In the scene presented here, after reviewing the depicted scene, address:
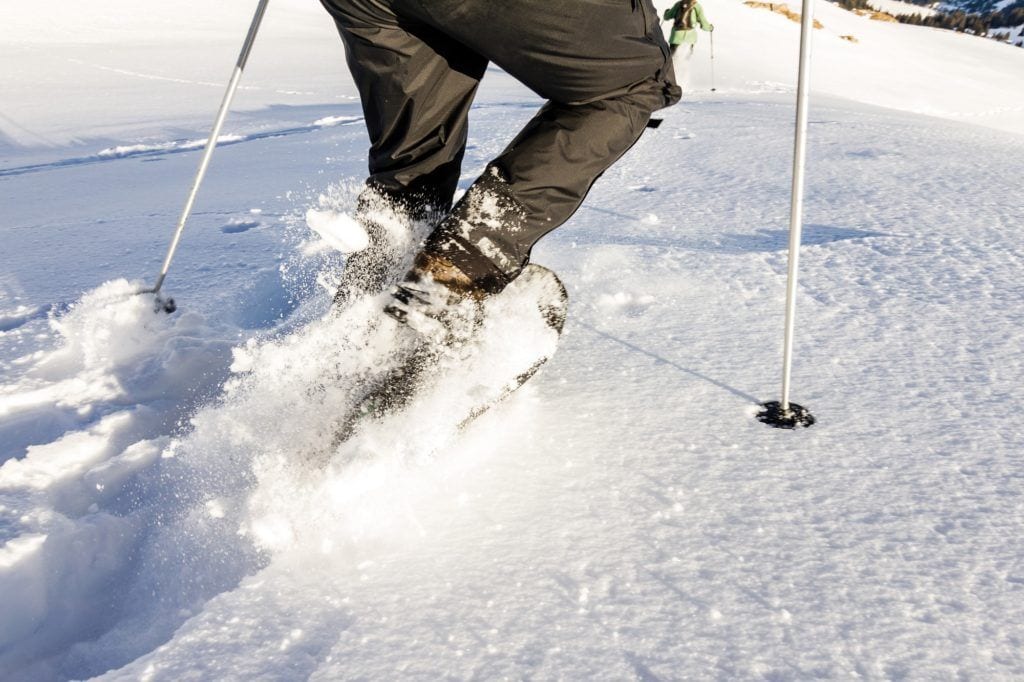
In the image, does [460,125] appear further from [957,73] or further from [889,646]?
[957,73]

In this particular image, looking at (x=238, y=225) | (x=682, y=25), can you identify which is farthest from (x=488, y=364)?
(x=682, y=25)

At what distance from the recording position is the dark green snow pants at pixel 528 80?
109 cm

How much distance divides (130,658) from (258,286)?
1.21 meters

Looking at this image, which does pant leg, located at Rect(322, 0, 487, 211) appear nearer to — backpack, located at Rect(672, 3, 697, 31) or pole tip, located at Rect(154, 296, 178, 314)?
pole tip, located at Rect(154, 296, 178, 314)

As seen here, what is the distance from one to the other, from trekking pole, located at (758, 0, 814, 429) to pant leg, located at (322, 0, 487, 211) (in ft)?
1.75

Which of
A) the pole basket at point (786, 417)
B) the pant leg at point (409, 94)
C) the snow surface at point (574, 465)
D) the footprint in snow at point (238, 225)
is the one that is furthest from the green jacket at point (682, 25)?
the pole basket at point (786, 417)

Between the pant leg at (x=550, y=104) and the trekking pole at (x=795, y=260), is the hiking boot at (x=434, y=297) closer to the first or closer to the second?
the pant leg at (x=550, y=104)

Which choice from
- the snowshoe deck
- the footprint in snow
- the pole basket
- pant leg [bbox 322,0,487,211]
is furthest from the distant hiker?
the pole basket

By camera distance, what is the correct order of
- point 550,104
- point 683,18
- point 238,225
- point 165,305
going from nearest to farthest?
point 550,104 → point 165,305 → point 238,225 → point 683,18

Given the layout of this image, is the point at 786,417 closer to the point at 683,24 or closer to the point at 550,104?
the point at 550,104

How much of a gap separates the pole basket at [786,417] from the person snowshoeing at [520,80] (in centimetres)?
44

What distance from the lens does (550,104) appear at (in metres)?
1.21

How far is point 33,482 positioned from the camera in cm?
121

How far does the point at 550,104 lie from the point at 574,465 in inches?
22.7
